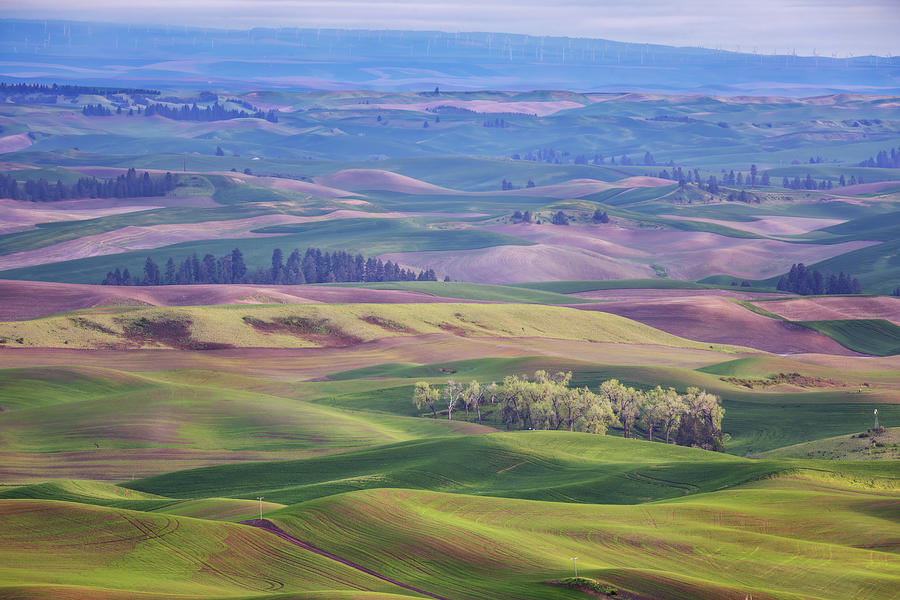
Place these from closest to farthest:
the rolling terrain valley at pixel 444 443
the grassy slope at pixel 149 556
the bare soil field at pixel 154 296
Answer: the grassy slope at pixel 149 556 → the rolling terrain valley at pixel 444 443 → the bare soil field at pixel 154 296

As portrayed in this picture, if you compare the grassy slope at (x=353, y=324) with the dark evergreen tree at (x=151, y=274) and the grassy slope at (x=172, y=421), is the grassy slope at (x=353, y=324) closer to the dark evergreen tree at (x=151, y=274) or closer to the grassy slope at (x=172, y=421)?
the grassy slope at (x=172, y=421)

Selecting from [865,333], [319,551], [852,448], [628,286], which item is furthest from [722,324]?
[319,551]

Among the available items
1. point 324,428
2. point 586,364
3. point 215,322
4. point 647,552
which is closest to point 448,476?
point 324,428

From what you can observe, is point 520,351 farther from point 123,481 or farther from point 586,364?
Answer: point 123,481

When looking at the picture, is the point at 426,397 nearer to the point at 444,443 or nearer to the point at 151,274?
the point at 444,443

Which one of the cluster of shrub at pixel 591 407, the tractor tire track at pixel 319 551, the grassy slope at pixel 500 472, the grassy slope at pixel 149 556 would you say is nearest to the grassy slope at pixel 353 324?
the cluster of shrub at pixel 591 407
